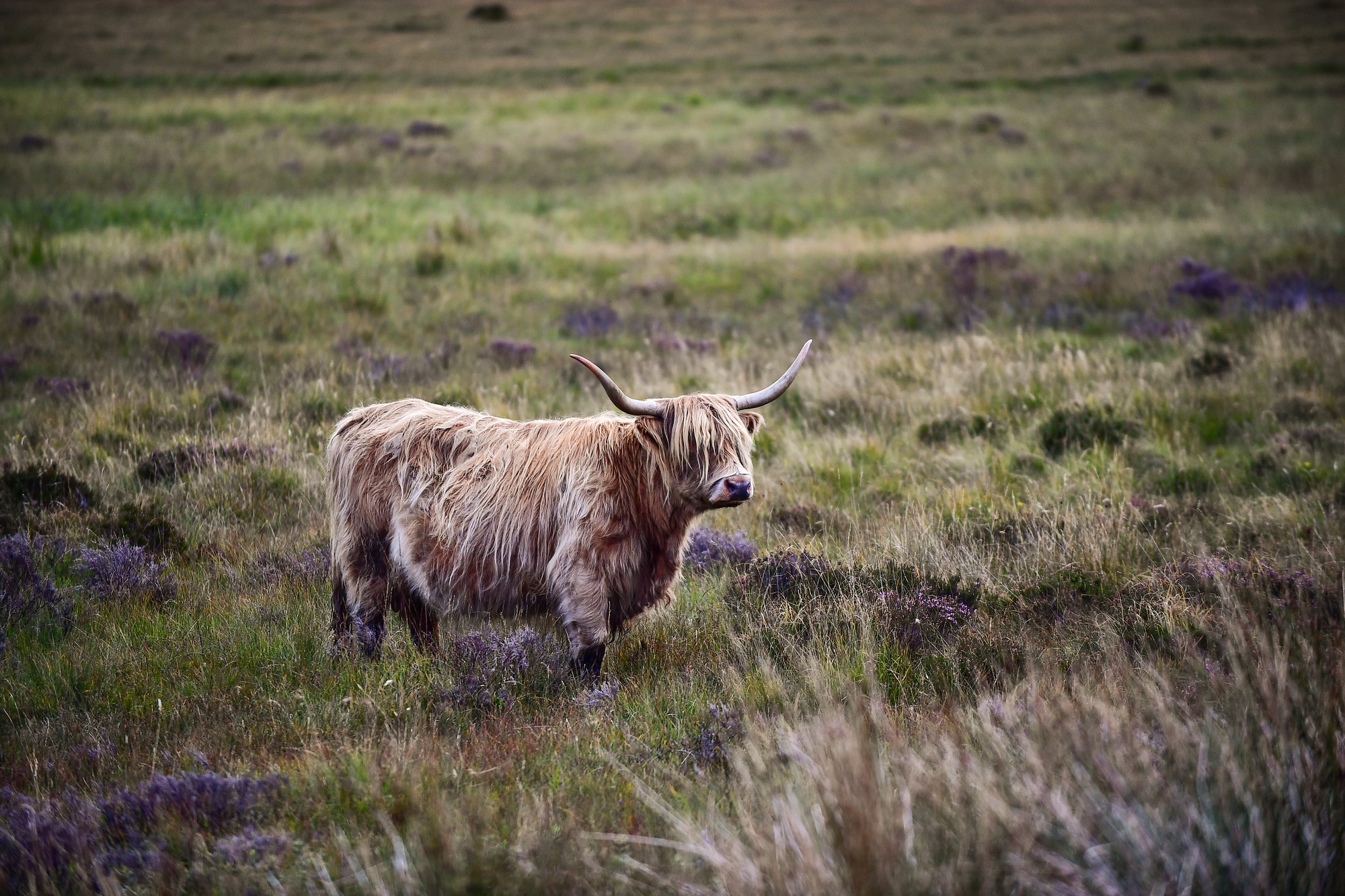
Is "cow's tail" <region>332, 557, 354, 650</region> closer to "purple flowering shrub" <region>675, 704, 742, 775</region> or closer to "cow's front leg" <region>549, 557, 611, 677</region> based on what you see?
"cow's front leg" <region>549, 557, 611, 677</region>

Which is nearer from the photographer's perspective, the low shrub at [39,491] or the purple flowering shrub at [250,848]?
the purple flowering shrub at [250,848]

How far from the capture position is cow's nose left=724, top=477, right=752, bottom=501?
3663 mm

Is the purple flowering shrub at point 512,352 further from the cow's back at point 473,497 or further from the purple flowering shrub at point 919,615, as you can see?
the purple flowering shrub at point 919,615

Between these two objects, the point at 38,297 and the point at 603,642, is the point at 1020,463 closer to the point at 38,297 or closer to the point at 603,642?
the point at 603,642

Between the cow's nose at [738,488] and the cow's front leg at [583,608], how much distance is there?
0.75m

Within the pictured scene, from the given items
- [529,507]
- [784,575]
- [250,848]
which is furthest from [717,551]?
[250,848]

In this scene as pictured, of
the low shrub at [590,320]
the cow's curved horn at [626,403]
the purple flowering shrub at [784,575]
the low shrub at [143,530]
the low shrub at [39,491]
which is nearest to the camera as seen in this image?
the cow's curved horn at [626,403]

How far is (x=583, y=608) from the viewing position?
12.9 feet

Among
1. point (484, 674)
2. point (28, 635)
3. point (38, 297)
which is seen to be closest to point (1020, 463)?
point (484, 674)

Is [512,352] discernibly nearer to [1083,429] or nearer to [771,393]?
[1083,429]

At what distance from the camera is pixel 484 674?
12.8 ft

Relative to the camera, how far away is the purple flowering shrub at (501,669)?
3.78m

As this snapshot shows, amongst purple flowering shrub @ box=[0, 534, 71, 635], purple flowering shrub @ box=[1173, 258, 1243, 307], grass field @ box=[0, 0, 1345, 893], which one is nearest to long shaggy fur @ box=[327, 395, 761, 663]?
grass field @ box=[0, 0, 1345, 893]

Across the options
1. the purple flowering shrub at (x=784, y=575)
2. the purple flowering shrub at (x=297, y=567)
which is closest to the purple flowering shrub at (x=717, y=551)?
the purple flowering shrub at (x=784, y=575)
